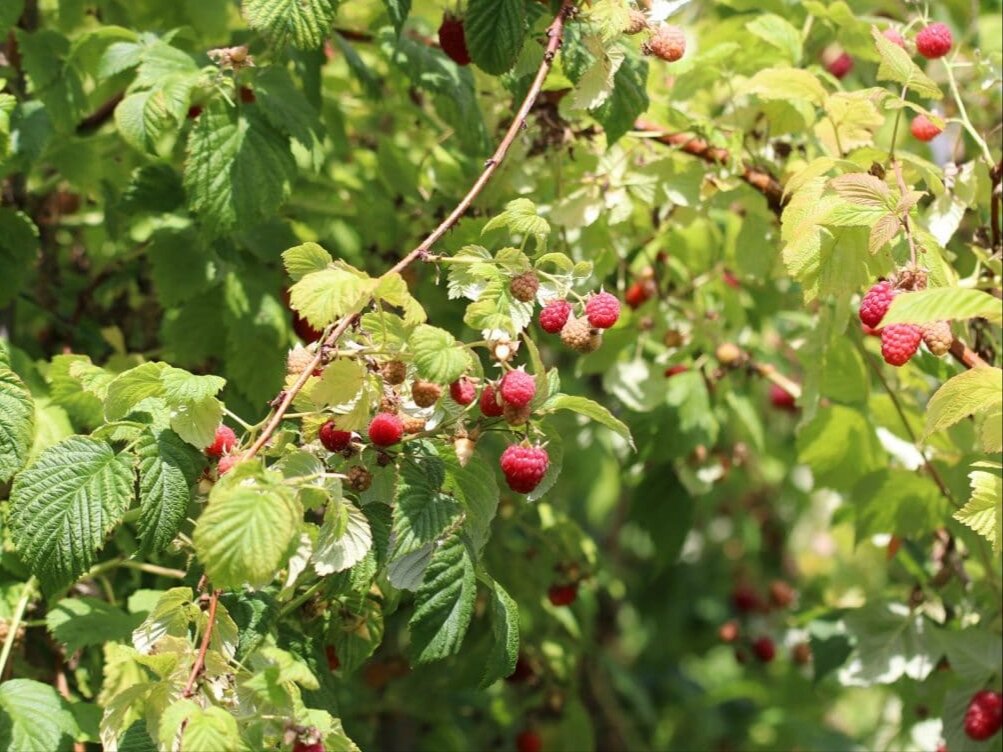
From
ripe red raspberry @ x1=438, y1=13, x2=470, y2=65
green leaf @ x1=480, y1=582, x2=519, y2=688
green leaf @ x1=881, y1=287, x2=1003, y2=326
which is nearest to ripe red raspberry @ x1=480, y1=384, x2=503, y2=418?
green leaf @ x1=480, y1=582, x2=519, y2=688

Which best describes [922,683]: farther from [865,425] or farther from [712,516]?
[712,516]

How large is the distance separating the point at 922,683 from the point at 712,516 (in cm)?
260

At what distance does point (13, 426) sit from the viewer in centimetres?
175

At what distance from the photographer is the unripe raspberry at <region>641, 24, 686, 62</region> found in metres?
1.99

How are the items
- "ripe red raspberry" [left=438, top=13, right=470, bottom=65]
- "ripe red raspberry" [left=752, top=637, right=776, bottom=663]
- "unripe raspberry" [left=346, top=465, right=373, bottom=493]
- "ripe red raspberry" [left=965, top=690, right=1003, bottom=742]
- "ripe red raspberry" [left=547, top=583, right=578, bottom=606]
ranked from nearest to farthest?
"unripe raspberry" [left=346, top=465, right=373, bottom=493], "ripe red raspberry" [left=438, top=13, right=470, bottom=65], "ripe red raspberry" [left=965, top=690, right=1003, bottom=742], "ripe red raspberry" [left=547, top=583, right=578, bottom=606], "ripe red raspberry" [left=752, top=637, right=776, bottom=663]

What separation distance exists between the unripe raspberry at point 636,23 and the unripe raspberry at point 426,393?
2.17ft

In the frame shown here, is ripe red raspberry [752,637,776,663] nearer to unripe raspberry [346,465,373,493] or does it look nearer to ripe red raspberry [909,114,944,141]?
ripe red raspberry [909,114,944,141]

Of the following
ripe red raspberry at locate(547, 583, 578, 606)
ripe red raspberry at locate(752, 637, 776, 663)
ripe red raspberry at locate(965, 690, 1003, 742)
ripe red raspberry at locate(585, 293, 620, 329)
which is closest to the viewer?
ripe red raspberry at locate(585, 293, 620, 329)

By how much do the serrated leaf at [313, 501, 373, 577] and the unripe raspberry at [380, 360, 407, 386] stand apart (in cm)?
16

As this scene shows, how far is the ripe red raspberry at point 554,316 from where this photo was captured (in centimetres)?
173

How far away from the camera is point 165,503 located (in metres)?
1.64

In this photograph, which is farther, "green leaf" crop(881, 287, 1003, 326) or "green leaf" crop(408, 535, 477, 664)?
"green leaf" crop(408, 535, 477, 664)

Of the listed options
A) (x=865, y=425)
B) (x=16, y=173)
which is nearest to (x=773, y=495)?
(x=865, y=425)

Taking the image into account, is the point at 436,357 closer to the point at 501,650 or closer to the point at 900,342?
the point at 501,650
